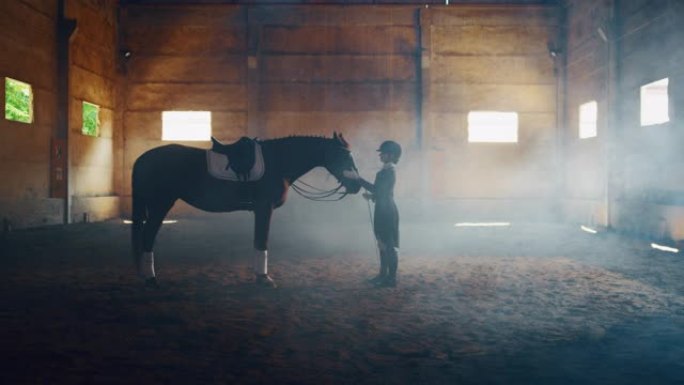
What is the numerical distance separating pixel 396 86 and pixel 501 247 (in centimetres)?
714

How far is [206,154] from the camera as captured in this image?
600 cm

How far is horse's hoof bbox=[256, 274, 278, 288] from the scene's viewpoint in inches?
231

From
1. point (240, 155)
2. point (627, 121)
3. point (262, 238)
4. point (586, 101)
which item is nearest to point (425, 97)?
point (586, 101)

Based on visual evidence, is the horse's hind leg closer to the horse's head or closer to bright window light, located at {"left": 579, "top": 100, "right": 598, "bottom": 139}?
the horse's head

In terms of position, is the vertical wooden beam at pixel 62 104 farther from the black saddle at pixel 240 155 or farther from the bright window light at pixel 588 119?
the bright window light at pixel 588 119

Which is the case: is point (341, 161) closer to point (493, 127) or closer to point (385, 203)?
point (385, 203)

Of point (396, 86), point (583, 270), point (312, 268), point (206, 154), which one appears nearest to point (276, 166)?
point (206, 154)

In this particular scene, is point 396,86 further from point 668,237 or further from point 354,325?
point 354,325

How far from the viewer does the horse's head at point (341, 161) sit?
5.96m

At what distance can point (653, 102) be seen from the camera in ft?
36.7

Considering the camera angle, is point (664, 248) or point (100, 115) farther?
point (100, 115)

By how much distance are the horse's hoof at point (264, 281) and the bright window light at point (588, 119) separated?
10864 millimetres

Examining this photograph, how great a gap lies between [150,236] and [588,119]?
12.1m

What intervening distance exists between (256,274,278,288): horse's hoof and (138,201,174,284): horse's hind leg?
1.10 m
